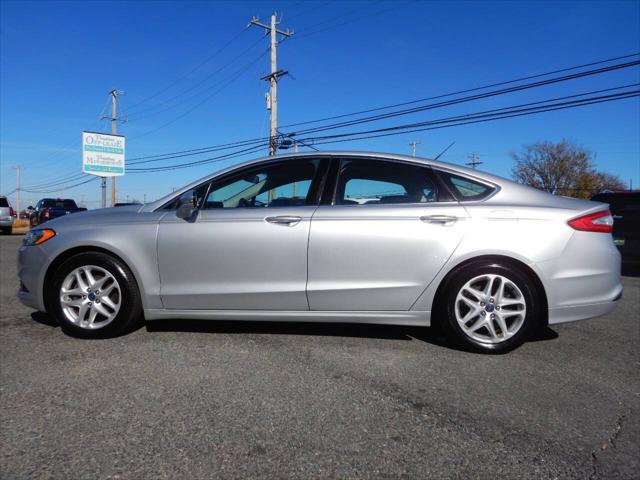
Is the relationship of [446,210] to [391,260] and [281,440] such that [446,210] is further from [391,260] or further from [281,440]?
[281,440]

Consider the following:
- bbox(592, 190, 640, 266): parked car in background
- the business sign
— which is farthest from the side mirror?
the business sign

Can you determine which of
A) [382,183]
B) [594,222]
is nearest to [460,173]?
[382,183]

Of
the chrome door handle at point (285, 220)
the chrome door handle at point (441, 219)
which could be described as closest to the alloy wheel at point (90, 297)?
the chrome door handle at point (285, 220)

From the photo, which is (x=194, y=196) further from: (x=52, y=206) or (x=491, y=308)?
(x=52, y=206)

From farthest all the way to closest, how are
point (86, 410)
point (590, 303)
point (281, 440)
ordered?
point (590, 303) < point (86, 410) < point (281, 440)

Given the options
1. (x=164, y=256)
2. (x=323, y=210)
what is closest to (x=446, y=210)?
(x=323, y=210)

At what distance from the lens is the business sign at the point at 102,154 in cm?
2973

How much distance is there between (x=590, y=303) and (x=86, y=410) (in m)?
3.45

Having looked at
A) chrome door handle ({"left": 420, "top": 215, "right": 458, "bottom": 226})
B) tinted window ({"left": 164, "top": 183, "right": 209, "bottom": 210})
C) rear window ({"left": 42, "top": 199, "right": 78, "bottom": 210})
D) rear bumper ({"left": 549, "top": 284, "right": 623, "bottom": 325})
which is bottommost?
rear bumper ({"left": 549, "top": 284, "right": 623, "bottom": 325})

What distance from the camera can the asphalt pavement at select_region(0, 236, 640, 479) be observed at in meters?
2.01

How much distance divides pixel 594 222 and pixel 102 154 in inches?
1260

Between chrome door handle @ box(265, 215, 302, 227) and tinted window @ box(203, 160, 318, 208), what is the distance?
0.17m

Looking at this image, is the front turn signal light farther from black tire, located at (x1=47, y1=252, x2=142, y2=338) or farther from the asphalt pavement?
the asphalt pavement

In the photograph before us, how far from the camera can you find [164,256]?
368cm
